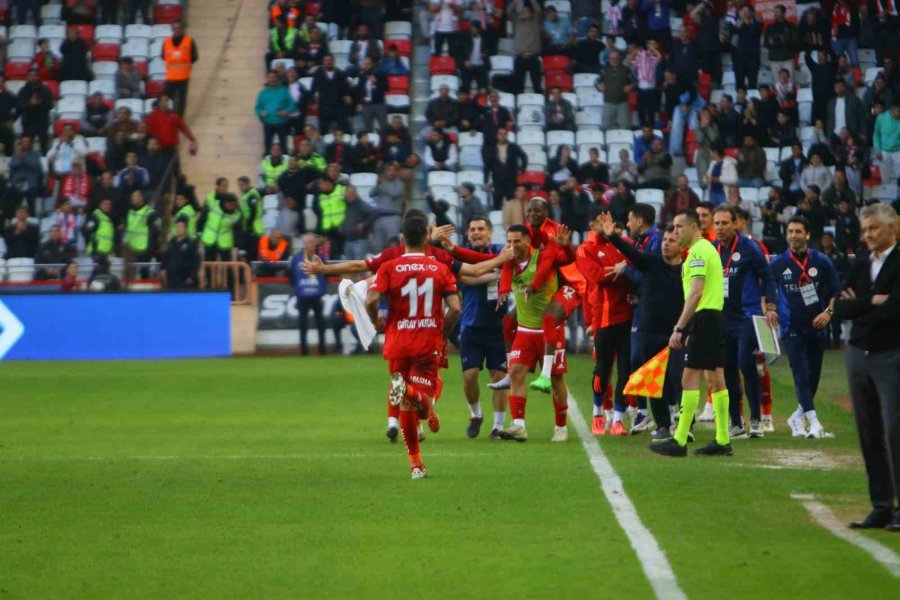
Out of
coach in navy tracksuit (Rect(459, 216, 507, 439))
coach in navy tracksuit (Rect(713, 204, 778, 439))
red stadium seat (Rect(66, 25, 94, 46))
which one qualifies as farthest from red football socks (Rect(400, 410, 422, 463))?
red stadium seat (Rect(66, 25, 94, 46))

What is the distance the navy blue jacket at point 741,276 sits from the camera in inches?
589

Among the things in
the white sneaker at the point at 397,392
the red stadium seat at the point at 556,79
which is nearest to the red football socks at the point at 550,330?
the white sneaker at the point at 397,392

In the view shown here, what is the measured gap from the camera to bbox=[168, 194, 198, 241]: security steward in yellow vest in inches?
1136

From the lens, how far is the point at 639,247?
15.6 metres

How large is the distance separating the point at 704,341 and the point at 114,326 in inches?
679

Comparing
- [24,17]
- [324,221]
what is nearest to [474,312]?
[324,221]

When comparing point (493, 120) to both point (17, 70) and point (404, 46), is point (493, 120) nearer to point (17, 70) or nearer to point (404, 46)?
point (404, 46)

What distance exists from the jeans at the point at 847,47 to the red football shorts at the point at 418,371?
2395 centimetres

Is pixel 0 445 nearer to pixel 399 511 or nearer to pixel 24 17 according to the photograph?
pixel 399 511

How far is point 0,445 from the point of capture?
49.2ft

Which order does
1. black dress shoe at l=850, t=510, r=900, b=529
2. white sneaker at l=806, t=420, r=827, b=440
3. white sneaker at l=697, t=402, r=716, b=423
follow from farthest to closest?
1. white sneaker at l=697, t=402, r=716, b=423
2. white sneaker at l=806, t=420, r=827, b=440
3. black dress shoe at l=850, t=510, r=900, b=529

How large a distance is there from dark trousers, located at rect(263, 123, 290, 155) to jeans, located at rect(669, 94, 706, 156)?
25.6 ft

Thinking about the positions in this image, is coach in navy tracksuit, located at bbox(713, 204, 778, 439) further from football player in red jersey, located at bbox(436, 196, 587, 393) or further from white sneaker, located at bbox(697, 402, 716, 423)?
football player in red jersey, located at bbox(436, 196, 587, 393)

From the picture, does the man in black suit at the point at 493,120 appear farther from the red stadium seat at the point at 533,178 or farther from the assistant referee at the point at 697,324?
the assistant referee at the point at 697,324
